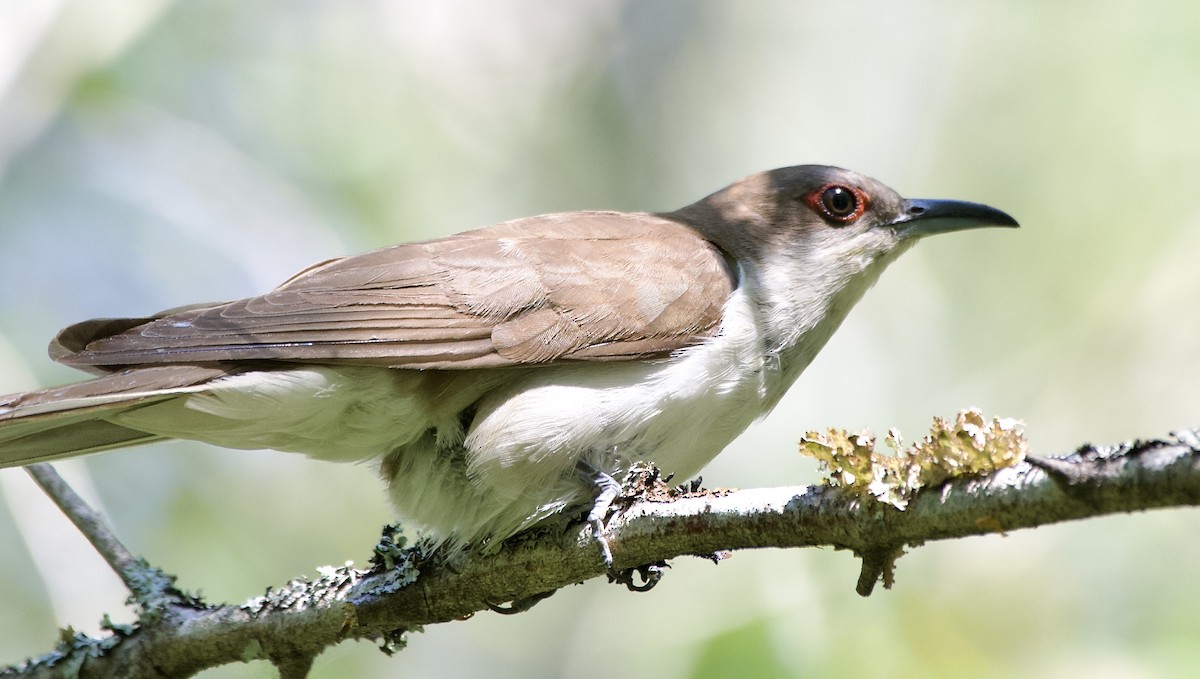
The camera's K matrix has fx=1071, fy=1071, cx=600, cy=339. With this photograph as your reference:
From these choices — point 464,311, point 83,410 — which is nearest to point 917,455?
point 464,311

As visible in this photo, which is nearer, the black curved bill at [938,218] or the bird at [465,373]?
the bird at [465,373]

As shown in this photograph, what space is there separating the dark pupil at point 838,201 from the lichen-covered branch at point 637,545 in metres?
2.36

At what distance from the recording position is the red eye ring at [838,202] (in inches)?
217

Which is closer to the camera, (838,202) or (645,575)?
(645,575)

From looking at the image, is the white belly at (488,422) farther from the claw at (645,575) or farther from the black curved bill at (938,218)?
the black curved bill at (938,218)

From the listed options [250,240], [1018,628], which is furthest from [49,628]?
[1018,628]

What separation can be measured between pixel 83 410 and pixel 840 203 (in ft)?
12.0

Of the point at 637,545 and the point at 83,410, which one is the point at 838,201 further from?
the point at 83,410

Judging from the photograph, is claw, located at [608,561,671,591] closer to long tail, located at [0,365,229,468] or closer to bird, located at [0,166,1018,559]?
bird, located at [0,166,1018,559]

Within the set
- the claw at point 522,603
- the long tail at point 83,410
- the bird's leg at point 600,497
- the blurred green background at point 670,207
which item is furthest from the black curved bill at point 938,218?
the long tail at point 83,410

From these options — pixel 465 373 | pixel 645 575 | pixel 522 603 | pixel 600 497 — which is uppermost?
pixel 465 373

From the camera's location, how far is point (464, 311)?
442 cm

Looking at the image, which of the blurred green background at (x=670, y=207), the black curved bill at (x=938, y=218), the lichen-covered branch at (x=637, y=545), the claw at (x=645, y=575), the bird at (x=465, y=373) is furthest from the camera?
the blurred green background at (x=670, y=207)

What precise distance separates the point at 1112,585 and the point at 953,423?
3.82 metres
